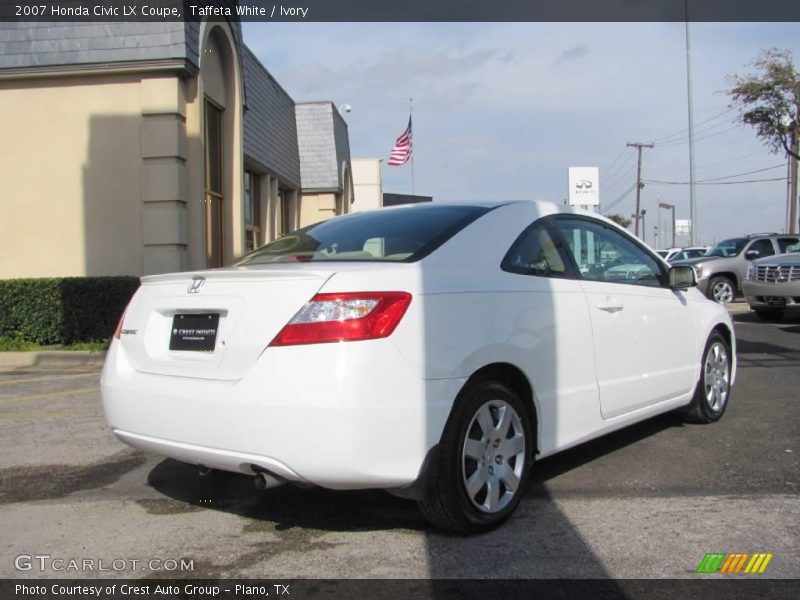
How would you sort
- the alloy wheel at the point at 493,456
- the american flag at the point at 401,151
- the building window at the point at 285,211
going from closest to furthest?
the alloy wheel at the point at 493,456, the building window at the point at 285,211, the american flag at the point at 401,151

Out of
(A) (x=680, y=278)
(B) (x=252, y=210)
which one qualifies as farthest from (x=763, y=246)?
(A) (x=680, y=278)

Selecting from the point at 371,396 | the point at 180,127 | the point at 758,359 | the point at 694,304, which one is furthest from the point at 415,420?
the point at 180,127

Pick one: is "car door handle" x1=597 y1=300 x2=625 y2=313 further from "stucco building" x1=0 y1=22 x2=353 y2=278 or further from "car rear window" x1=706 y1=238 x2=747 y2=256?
"car rear window" x1=706 y1=238 x2=747 y2=256

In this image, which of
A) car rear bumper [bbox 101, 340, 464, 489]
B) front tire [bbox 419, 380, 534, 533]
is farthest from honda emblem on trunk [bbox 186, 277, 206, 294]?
front tire [bbox 419, 380, 534, 533]

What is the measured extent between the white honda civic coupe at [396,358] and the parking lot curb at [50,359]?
21.3 feet

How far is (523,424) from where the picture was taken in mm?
3680

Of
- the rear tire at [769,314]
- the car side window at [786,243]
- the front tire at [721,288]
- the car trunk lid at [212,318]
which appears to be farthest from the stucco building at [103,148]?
the car side window at [786,243]

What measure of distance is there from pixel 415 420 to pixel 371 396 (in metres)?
0.24

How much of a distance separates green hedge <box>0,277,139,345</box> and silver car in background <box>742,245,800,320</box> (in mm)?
10931

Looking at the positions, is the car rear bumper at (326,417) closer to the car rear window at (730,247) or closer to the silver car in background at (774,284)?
the silver car in background at (774,284)

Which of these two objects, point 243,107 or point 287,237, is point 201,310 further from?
point 243,107

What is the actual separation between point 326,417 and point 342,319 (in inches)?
16.1

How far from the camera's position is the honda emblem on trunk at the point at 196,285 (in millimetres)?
3484

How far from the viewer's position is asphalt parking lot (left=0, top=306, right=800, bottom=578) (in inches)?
124
